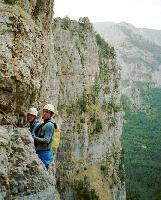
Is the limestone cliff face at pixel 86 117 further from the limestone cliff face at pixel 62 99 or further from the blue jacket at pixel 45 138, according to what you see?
the blue jacket at pixel 45 138

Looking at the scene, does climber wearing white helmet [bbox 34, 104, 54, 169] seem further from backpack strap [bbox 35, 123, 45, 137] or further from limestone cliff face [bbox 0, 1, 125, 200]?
limestone cliff face [bbox 0, 1, 125, 200]

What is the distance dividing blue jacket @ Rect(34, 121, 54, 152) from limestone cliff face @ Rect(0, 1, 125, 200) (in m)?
0.59

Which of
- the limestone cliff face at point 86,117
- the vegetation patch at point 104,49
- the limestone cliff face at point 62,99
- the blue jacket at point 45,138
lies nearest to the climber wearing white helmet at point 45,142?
the blue jacket at point 45,138

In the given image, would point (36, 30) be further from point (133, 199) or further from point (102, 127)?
point (133, 199)

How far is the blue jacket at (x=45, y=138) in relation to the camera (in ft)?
33.9

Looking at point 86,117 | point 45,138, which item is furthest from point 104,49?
point 45,138

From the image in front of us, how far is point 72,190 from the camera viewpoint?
62125 millimetres

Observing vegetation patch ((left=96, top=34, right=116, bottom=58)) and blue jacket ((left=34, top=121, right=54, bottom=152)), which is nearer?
blue jacket ((left=34, top=121, right=54, bottom=152))

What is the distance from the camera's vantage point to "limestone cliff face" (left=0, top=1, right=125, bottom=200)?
913 cm

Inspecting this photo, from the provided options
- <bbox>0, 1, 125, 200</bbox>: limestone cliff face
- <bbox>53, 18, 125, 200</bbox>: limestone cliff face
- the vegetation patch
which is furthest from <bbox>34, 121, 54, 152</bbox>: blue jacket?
the vegetation patch

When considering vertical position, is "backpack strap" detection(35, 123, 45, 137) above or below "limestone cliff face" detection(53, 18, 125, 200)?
above

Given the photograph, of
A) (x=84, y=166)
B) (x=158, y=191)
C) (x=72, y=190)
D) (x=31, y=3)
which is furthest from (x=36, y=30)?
(x=158, y=191)

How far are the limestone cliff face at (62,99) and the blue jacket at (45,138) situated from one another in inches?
23.2

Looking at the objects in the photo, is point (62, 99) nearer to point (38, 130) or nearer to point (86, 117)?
point (86, 117)
